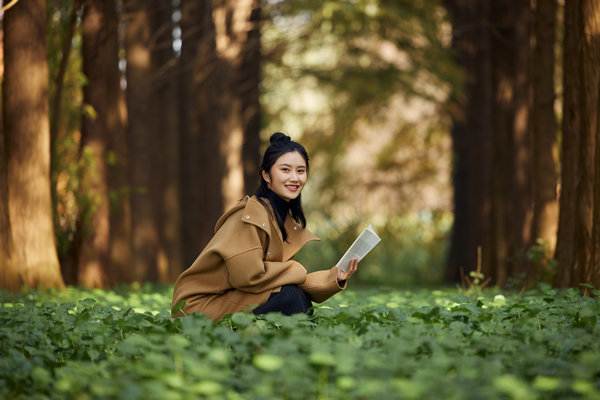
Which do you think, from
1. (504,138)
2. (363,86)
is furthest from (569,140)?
(363,86)

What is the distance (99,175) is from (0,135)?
273 centimetres

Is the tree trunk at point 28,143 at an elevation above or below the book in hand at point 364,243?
A: above

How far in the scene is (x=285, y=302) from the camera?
545 cm

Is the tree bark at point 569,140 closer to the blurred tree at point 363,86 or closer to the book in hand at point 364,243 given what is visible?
the book in hand at point 364,243

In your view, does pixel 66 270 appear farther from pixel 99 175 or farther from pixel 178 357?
pixel 178 357

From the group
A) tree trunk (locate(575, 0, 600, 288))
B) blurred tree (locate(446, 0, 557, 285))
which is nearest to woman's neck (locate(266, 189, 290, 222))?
tree trunk (locate(575, 0, 600, 288))

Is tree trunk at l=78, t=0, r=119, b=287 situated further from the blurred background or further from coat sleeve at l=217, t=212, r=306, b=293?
coat sleeve at l=217, t=212, r=306, b=293

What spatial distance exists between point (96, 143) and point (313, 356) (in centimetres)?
894

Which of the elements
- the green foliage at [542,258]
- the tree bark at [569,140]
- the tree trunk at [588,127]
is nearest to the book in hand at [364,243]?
the tree trunk at [588,127]

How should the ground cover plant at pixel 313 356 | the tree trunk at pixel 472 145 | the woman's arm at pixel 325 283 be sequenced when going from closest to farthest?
the ground cover plant at pixel 313 356, the woman's arm at pixel 325 283, the tree trunk at pixel 472 145

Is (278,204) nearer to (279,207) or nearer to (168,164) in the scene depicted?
(279,207)

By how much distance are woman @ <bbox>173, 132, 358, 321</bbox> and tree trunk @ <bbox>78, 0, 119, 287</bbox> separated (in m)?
6.48

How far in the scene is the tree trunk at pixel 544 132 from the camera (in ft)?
30.9

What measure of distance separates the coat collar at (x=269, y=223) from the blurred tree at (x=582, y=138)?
2.91 m
